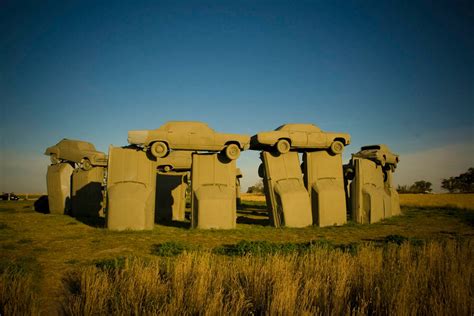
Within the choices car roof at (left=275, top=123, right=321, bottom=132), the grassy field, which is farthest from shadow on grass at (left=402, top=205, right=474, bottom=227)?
the grassy field

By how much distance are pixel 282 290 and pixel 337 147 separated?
1186 centimetres

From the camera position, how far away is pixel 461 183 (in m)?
74.5

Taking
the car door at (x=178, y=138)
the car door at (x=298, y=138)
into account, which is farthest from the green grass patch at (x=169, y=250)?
the car door at (x=298, y=138)

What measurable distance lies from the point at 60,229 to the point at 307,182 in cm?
1158

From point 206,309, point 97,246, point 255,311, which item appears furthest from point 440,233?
point 97,246

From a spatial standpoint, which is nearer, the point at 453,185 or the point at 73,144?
the point at 73,144

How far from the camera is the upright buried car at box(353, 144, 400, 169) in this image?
17.1 m

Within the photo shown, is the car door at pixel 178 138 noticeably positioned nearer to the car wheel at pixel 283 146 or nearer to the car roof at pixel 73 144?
the car wheel at pixel 283 146

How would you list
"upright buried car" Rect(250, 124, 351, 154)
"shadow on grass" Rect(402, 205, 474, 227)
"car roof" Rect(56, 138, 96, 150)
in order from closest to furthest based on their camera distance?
1. "upright buried car" Rect(250, 124, 351, 154)
2. "shadow on grass" Rect(402, 205, 474, 227)
3. "car roof" Rect(56, 138, 96, 150)

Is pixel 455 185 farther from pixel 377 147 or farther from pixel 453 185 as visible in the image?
pixel 377 147

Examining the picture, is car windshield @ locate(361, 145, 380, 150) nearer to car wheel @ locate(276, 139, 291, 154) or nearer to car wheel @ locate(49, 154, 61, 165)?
car wheel @ locate(276, 139, 291, 154)

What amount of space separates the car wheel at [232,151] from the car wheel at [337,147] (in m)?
4.92

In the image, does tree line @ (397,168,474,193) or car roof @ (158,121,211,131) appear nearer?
car roof @ (158,121,211,131)

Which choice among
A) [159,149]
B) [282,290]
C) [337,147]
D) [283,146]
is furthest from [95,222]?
[282,290]
